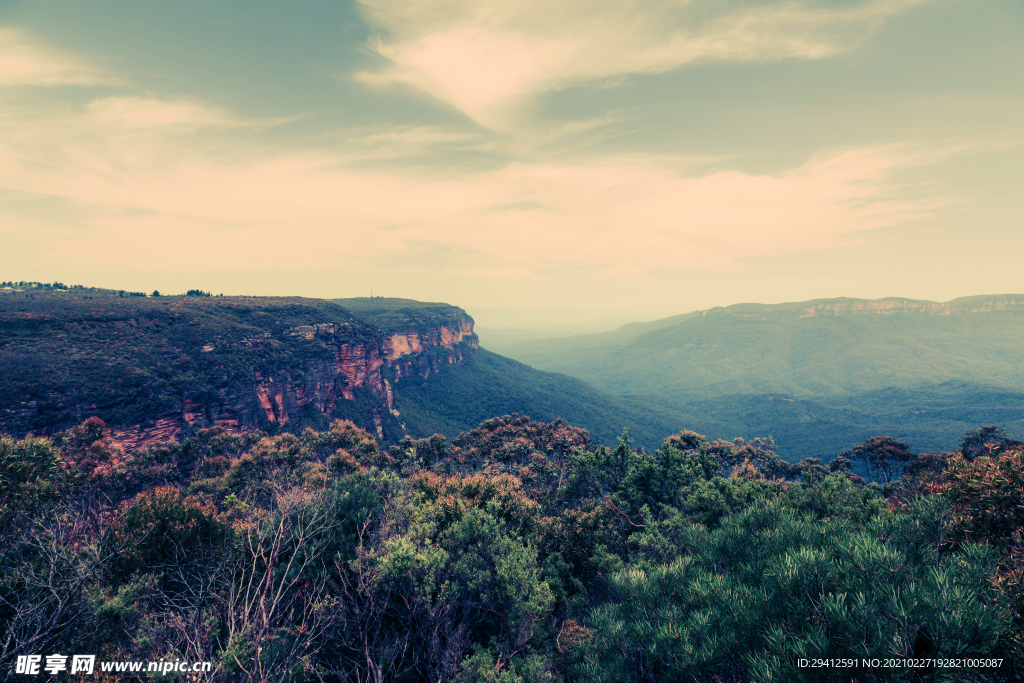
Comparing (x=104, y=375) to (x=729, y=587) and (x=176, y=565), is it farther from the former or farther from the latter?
(x=729, y=587)

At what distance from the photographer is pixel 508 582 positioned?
13.2 m

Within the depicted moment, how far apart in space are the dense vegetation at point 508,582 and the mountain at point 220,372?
18.0m

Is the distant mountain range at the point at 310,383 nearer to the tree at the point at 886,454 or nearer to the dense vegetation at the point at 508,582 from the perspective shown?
the dense vegetation at the point at 508,582

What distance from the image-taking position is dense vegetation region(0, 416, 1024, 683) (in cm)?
653

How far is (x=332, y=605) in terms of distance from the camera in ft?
41.0

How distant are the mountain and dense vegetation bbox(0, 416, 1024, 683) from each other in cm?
1797

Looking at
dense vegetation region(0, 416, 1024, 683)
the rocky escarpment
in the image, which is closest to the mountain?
the rocky escarpment

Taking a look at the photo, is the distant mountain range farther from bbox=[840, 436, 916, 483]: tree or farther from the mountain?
bbox=[840, 436, 916, 483]: tree

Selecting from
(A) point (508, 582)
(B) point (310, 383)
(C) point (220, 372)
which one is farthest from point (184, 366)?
(A) point (508, 582)

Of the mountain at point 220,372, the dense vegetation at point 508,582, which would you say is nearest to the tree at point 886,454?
the dense vegetation at point 508,582

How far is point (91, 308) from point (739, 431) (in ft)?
659

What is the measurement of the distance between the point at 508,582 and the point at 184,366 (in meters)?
57.1

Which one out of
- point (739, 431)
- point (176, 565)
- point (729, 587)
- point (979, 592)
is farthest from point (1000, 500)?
point (739, 431)

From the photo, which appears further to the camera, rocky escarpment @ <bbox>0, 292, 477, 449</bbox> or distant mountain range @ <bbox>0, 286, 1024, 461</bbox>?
distant mountain range @ <bbox>0, 286, 1024, 461</bbox>
